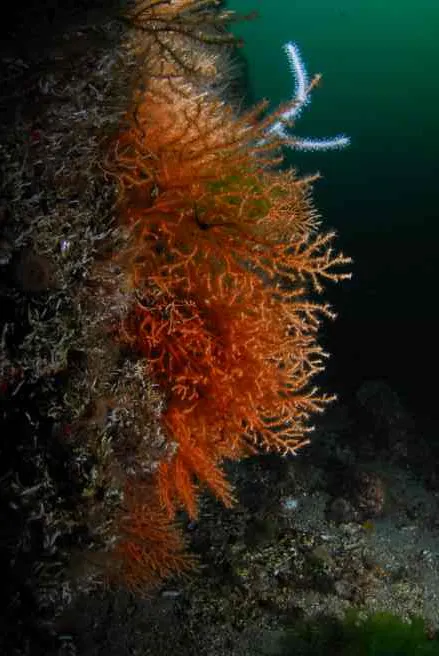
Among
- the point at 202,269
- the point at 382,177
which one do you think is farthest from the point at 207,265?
the point at 382,177

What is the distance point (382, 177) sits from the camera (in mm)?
37969

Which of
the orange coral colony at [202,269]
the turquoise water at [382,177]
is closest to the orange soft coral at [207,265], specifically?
the orange coral colony at [202,269]

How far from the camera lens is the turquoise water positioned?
14297 mm

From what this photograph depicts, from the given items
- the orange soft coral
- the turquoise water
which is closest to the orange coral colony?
the orange soft coral

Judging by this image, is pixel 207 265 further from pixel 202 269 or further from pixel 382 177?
pixel 382 177

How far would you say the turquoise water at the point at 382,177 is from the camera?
563 inches

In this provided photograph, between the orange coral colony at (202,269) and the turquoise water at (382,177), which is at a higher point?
the orange coral colony at (202,269)

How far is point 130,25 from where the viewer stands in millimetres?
2629

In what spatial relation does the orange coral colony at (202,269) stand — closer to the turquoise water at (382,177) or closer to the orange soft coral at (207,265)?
the orange soft coral at (207,265)

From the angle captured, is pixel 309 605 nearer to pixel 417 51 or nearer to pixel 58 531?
pixel 58 531

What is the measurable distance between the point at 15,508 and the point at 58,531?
28 cm

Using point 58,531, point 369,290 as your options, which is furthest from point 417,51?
point 58,531

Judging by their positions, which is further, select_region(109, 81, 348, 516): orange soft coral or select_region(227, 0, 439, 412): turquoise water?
select_region(227, 0, 439, 412): turquoise water

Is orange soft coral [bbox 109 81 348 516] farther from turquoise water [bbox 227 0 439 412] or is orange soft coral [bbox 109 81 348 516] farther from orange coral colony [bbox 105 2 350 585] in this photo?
turquoise water [bbox 227 0 439 412]
